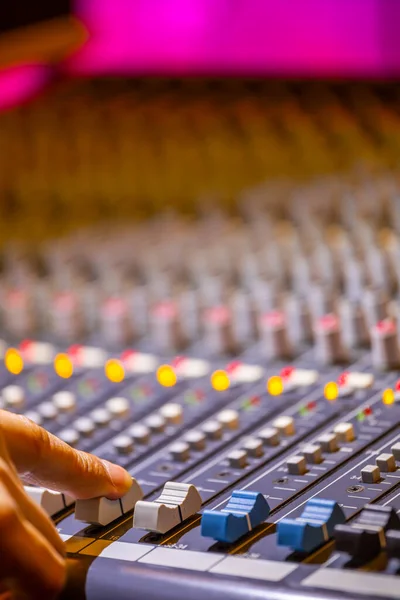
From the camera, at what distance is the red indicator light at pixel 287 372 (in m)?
1.93

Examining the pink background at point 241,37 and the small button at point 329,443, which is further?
the pink background at point 241,37

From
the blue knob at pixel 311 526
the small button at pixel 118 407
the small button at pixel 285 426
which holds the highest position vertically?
the small button at pixel 118 407

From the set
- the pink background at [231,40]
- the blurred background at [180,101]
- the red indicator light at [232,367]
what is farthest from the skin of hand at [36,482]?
the pink background at [231,40]

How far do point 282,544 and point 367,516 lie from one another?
10 cm

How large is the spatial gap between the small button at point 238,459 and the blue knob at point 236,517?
0.17m

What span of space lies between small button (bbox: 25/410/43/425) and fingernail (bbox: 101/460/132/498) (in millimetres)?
353

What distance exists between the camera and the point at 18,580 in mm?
1269

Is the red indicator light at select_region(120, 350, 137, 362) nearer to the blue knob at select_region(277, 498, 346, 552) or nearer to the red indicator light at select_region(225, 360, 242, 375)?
the red indicator light at select_region(225, 360, 242, 375)

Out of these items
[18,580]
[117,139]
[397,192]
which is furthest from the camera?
[117,139]

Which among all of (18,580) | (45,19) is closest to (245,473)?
(18,580)

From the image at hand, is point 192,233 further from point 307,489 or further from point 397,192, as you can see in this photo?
point 307,489

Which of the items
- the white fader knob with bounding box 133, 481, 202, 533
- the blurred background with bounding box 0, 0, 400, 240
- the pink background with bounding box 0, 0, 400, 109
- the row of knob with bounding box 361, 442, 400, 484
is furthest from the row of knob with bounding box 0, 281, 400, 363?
the pink background with bounding box 0, 0, 400, 109

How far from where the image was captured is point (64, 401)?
76.7 inches

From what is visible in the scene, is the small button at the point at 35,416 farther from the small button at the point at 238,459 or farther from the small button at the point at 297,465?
the small button at the point at 297,465
